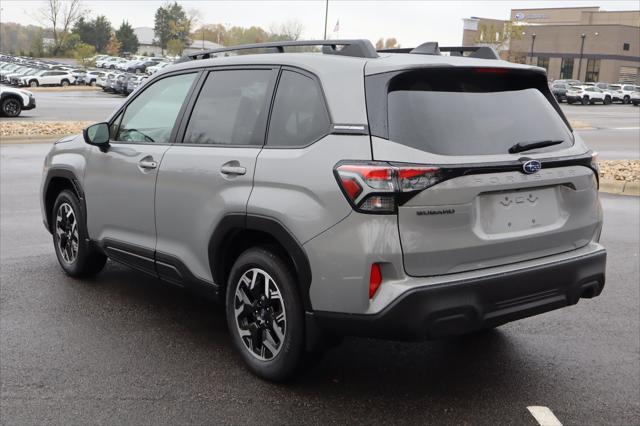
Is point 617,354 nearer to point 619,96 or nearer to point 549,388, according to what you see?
point 549,388

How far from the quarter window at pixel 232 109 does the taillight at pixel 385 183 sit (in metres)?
0.88

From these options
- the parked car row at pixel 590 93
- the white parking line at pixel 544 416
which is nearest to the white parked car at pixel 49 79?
the parked car row at pixel 590 93

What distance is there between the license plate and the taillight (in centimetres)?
36

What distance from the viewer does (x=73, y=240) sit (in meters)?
5.91

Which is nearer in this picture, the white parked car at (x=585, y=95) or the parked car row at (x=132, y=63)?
the white parked car at (x=585, y=95)

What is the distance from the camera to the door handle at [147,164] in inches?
185

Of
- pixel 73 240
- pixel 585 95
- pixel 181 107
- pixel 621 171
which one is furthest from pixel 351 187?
pixel 585 95

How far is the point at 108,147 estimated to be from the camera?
526cm

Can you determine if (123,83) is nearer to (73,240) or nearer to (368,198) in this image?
(73,240)

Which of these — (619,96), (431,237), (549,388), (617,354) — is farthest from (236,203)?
(619,96)

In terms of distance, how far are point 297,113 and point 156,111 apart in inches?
61.7

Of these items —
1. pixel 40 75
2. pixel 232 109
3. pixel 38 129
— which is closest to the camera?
pixel 232 109

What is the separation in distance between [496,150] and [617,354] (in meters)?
1.87

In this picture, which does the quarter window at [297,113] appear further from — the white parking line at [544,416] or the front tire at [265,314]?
the white parking line at [544,416]
